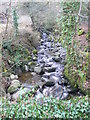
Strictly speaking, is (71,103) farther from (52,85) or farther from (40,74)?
(40,74)

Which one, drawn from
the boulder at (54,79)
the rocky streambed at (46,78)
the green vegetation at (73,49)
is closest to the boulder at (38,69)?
the rocky streambed at (46,78)

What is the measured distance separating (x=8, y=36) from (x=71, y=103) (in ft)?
12.1

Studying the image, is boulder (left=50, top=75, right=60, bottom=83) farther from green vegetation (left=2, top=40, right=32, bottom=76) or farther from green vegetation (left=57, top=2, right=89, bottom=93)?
green vegetation (left=2, top=40, right=32, bottom=76)

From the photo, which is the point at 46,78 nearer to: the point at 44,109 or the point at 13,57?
the point at 13,57

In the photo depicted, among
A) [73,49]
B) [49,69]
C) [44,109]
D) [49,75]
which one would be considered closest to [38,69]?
[49,69]

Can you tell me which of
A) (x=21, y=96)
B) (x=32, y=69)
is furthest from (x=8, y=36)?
(x=21, y=96)

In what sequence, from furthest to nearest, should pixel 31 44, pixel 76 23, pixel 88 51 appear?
pixel 31 44, pixel 76 23, pixel 88 51

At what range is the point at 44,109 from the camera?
2.48 metres

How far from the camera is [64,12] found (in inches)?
191

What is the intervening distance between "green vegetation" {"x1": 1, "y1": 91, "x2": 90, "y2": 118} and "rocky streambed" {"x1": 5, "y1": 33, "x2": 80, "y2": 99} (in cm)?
43

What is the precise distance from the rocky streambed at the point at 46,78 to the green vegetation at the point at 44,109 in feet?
1.42

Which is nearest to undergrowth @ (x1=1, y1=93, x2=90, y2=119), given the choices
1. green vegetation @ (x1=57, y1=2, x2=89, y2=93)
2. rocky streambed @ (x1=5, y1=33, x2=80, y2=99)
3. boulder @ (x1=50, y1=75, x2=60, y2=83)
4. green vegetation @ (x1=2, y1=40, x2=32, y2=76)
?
rocky streambed @ (x1=5, y1=33, x2=80, y2=99)

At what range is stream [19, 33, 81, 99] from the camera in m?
3.89

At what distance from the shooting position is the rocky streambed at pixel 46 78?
12.4 ft
